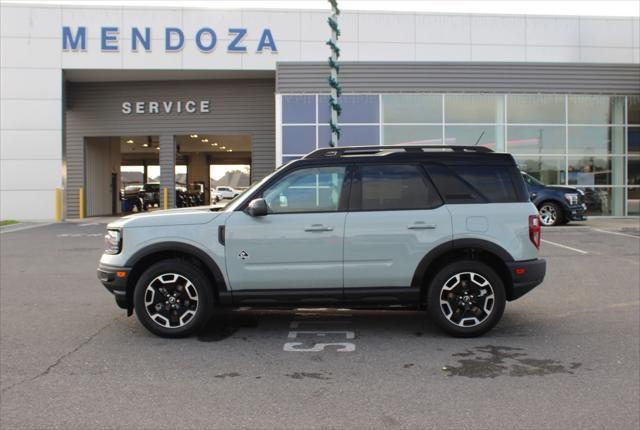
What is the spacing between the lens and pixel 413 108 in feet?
Result: 76.4

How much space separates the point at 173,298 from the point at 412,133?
18521 mm

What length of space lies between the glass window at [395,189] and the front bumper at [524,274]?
0.96m

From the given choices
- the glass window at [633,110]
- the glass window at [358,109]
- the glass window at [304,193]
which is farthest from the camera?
the glass window at [633,110]

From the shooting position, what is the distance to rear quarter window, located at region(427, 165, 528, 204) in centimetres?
585

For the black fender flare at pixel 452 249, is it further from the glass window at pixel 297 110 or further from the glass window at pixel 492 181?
the glass window at pixel 297 110

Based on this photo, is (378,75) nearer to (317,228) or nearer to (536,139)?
(536,139)

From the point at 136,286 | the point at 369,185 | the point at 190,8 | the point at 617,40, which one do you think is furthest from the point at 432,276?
the point at 617,40

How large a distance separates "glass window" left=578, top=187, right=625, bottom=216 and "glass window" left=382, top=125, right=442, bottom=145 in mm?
6245

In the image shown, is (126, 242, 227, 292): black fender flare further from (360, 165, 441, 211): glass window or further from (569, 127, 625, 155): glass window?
(569, 127, 625, 155): glass window

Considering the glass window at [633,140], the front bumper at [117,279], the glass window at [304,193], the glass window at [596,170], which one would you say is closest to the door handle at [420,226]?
the glass window at [304,193]

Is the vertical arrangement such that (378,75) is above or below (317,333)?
above

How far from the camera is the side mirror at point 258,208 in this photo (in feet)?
18.3

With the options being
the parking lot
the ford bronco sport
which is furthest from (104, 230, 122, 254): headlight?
the parking lot

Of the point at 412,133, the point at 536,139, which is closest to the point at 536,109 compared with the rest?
the point at 536,139
